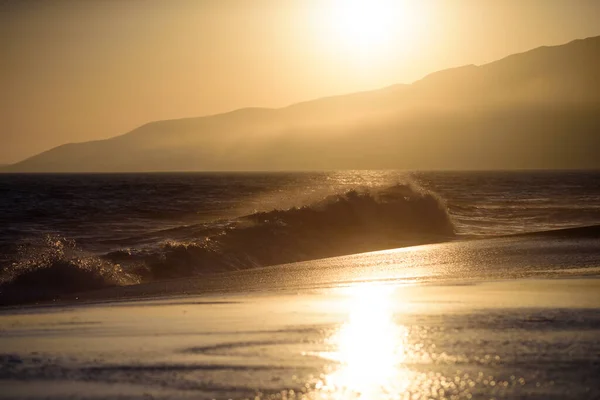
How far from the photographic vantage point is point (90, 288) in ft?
45.5

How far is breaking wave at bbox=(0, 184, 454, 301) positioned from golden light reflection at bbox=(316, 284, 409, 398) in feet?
23.7

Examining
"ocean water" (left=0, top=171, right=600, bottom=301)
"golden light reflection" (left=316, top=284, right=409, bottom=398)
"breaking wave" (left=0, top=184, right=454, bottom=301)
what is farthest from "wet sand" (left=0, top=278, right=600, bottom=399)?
"ocean water" (left=0, top=171, right=600, bottom=301)

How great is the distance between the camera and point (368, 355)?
5988 millimetres

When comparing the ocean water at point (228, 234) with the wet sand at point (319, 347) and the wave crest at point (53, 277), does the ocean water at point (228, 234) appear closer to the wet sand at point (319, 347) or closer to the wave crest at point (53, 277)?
the wave crest at point (53, 277)

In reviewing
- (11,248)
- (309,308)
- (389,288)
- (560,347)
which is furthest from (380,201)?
(560,347)

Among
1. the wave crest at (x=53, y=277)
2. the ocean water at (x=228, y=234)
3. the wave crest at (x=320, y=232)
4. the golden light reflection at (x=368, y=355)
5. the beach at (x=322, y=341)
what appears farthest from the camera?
the wave crest at (x=320, y=232)

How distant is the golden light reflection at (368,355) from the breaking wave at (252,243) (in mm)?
7222

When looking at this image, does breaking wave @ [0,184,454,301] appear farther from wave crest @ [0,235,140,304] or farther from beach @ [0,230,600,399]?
beach @ [0,230,600,399]

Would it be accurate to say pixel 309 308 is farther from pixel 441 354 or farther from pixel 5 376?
pixel 5 376

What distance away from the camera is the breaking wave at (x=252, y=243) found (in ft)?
46.0

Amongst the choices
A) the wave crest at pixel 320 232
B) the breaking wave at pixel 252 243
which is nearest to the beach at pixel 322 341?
the breaking wave at pixel 252 243

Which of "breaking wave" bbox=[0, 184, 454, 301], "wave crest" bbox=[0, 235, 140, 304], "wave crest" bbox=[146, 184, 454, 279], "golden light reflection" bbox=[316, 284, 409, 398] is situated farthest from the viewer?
"wave crest" bbox=[146, 184, 454, 279]

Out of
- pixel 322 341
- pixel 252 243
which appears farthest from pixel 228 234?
pixel 322 341

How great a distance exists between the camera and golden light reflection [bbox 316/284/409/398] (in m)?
5.07
